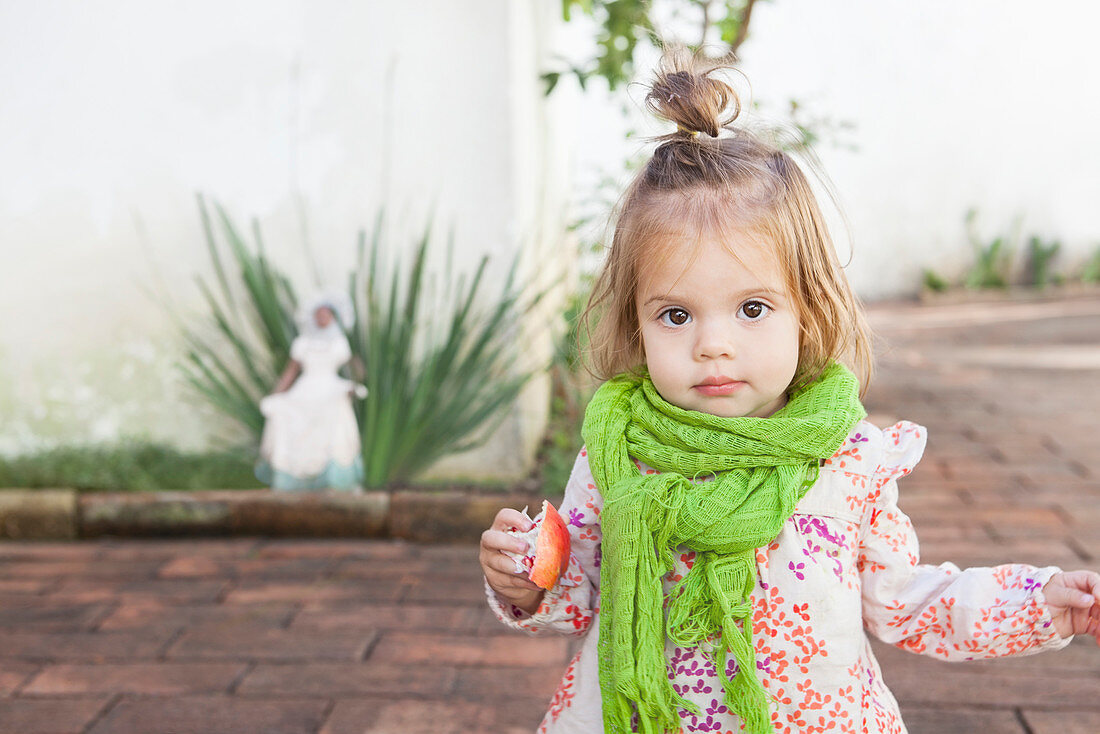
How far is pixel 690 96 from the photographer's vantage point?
49.1 inches

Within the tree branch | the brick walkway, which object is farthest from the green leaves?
the brick walkway

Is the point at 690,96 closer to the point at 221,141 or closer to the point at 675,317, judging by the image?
the point at 675,317

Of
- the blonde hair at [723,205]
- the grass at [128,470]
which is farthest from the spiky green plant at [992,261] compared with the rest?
the blonde hair at [723,205]

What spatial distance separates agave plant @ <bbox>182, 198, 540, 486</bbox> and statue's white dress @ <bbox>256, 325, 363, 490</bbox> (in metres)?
0.11

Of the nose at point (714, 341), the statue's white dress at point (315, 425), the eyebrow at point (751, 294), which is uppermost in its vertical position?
the eyebrow at point (751, 294)

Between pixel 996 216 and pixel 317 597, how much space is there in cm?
1175

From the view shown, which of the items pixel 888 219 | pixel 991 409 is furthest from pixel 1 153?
pixel 888 219

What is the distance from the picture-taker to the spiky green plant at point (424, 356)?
141 inches

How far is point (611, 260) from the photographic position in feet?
4.44

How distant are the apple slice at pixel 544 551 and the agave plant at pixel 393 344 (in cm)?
228

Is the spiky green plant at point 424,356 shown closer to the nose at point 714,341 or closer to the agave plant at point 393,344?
the agave plant at point 393,344

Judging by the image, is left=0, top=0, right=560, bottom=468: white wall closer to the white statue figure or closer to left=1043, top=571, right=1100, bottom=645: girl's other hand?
the white statue figure

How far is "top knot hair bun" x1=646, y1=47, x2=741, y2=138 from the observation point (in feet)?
4.11

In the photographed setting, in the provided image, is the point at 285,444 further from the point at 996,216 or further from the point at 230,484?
the point at 996,216
